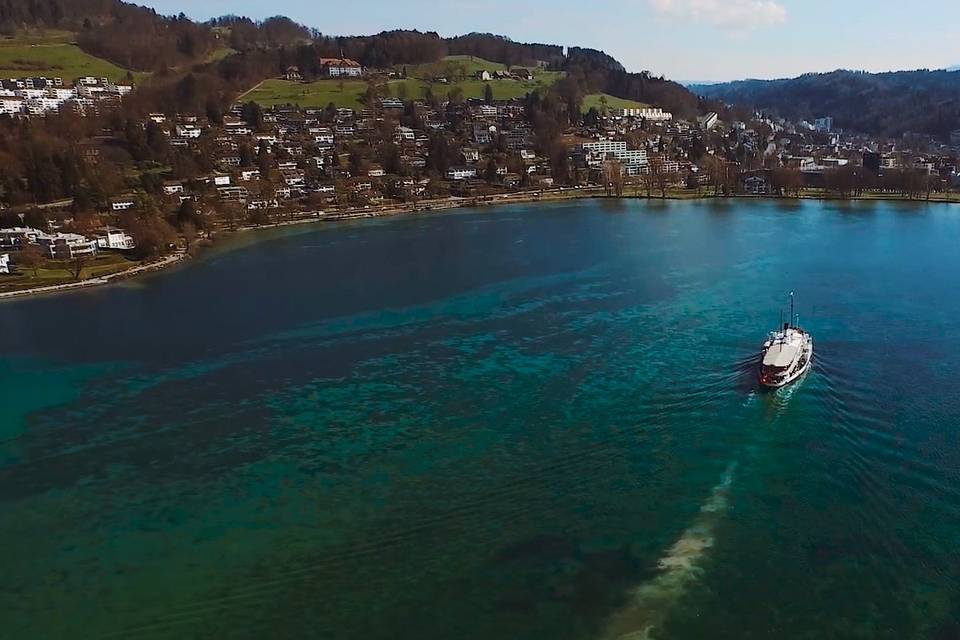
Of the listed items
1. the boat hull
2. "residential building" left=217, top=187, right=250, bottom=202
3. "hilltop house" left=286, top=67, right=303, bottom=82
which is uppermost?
"hilltop house" left=286, top=67, right=303, bottom=82

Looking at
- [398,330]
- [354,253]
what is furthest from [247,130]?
[398,330]

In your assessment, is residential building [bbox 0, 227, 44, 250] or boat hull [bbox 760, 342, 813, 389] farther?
residential building [bbox 0, 227, 44, 250]

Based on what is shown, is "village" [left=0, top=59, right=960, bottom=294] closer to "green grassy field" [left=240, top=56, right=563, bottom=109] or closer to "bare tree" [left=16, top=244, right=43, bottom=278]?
"bare tree" [left=16, top=244, right=43, bottom=278]

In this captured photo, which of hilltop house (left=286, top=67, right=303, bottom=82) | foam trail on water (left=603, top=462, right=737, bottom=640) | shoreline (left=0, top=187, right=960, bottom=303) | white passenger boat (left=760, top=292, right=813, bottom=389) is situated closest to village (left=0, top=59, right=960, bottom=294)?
shoreline (left=0, top=187, right=960, bottom=303)

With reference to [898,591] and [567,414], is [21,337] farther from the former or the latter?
[898,591]

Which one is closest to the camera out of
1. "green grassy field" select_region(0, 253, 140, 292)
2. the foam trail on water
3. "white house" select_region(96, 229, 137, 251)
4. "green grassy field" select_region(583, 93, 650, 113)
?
the foam trail on water

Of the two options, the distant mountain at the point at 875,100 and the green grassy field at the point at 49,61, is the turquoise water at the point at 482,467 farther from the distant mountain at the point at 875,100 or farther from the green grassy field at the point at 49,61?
the distant mountain at the point at 875,100
